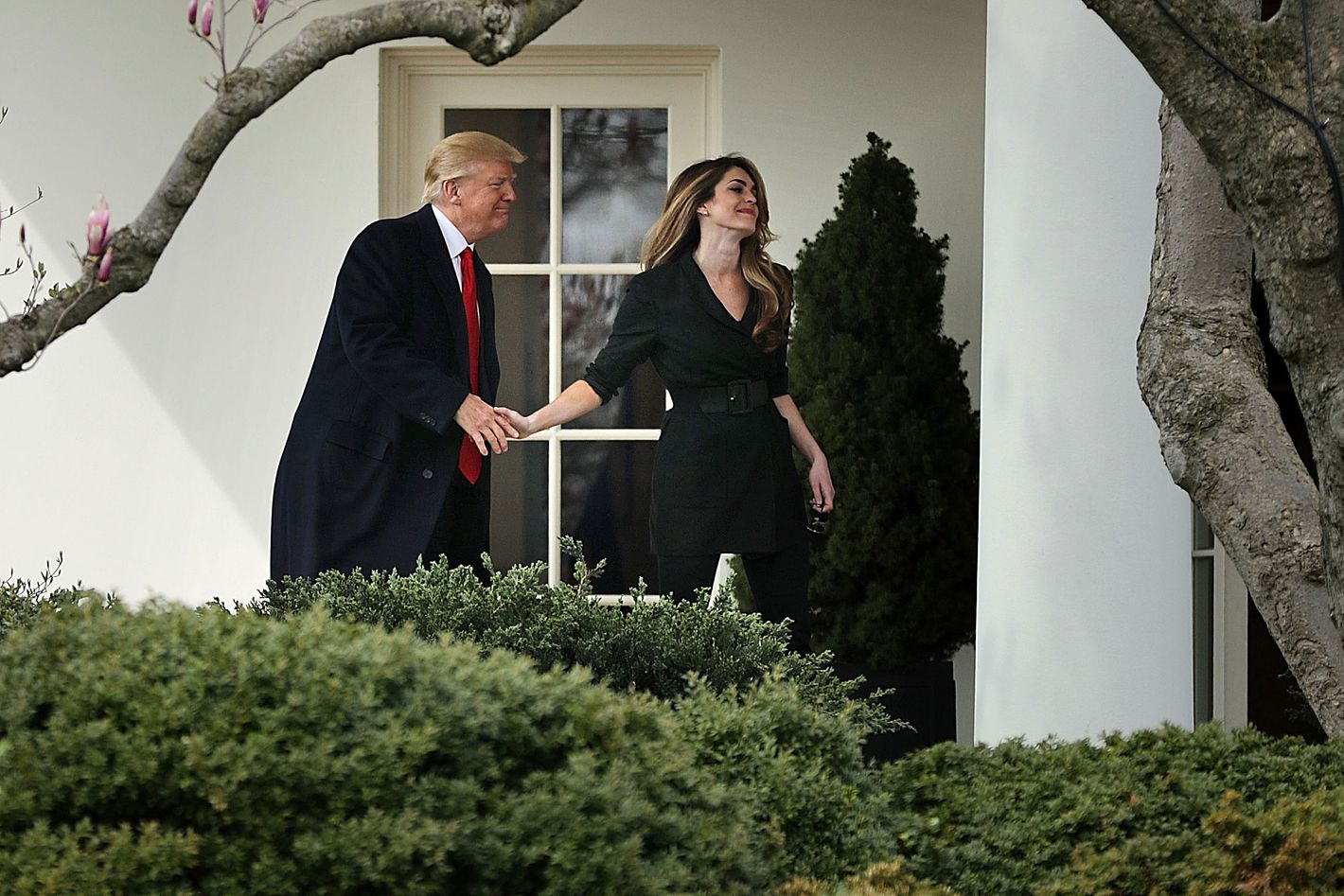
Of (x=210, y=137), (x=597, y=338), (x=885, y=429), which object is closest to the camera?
(x=210, y=137)

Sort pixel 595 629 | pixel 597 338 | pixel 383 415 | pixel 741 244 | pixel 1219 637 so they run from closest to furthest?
pixel 595 629, pixel 1219 637, pixel 383 415, pixel 741 244, pixel 597 338

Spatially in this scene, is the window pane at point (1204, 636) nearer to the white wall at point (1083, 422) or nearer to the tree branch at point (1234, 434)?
the white wall at point (1083, 422)

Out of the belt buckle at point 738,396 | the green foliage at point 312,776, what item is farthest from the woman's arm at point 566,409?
the green foliage at point 312,776

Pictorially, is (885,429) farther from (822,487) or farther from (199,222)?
(199,222)

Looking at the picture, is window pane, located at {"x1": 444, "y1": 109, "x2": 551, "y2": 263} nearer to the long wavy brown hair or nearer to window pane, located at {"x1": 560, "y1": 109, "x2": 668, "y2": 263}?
window pane, located at {"x1": 560, "y1": 109, "x2": 668, "y2": 263}

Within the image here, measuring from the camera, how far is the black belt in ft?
15.2

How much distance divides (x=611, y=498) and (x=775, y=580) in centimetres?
100

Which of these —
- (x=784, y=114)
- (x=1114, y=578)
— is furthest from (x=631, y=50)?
(x=1114, y=578)

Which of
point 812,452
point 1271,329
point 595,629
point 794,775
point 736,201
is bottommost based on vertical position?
point 794,775

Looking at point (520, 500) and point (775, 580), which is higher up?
point (520, 500)

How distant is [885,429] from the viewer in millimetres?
4879

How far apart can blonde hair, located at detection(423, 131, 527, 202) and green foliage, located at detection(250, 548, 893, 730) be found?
206cm

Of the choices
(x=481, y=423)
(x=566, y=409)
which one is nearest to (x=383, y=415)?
(x=481, y=423)

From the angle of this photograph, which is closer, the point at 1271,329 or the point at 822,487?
the point at 1271,329
